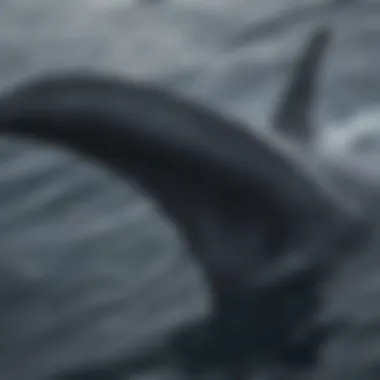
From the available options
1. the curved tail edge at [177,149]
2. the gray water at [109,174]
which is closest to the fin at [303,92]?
the gray water at [109,174]

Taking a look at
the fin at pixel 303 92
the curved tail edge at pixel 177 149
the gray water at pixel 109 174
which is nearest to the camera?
the curved tail edge at pixel 177 149

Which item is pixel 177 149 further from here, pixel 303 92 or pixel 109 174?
pixel 109 174

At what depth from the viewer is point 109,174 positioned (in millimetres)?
10102

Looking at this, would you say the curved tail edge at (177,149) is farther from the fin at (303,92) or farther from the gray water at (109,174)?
the fin at (303,92)

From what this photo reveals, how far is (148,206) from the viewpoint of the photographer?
9773mm

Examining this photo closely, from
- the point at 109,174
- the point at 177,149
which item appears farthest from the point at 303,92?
the point at 109,174

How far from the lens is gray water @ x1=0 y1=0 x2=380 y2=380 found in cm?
830

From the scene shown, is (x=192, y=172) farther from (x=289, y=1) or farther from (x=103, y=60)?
(x=289, y=1)

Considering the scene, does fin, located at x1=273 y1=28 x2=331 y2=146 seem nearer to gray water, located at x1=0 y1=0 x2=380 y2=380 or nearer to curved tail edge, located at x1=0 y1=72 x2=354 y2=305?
gray water, located at x1=0 y1=0 x2=380 y2=380

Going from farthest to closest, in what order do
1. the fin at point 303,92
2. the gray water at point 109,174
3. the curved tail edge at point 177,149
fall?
the gray water at point 109,174 → the fin at point 303,92 → the curved tail edge at point 177,149

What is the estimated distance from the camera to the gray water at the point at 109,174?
8.30 metres

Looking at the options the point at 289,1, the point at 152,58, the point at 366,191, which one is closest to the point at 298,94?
the point at 366,191

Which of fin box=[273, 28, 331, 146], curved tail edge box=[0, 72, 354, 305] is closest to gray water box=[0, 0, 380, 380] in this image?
curved tail edge box=[0, 72, 354, 305]

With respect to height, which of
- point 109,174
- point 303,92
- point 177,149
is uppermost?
point 109,174
